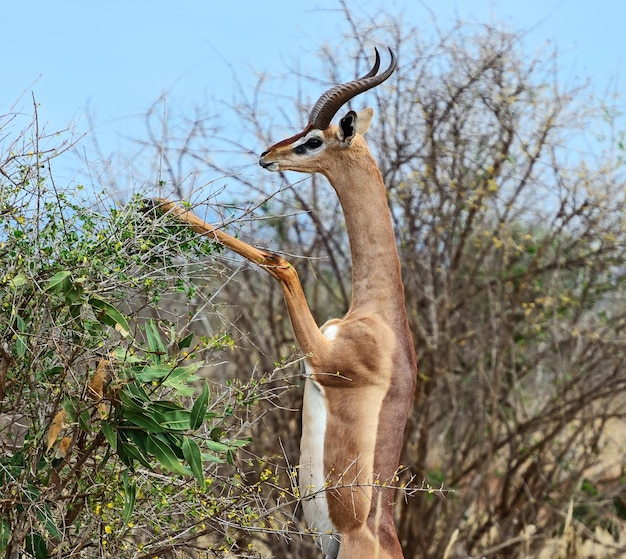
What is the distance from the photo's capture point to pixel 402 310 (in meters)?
3.19

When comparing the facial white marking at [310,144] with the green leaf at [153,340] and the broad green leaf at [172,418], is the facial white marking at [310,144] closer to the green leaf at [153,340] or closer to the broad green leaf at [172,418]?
the green leaf at [153,340]

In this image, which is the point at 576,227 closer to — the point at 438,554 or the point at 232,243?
the point at 438,554

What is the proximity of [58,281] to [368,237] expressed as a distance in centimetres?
113

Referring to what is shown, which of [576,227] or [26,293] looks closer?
[26,293]

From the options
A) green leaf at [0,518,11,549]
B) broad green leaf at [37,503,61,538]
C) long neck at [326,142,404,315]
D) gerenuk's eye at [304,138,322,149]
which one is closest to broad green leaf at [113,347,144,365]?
broad green leaf at [37,503,61,538]

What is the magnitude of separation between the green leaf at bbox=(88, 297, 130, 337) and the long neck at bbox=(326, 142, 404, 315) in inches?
35.3

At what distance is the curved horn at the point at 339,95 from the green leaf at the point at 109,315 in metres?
1.00

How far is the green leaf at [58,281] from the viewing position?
8.02 feet

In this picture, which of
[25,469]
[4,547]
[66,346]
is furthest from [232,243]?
[4,547]

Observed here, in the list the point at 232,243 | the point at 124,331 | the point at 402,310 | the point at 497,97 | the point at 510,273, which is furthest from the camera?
the point at 510,273

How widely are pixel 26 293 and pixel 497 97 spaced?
4.02m

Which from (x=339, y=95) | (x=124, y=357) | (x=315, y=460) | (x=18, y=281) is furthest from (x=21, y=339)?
(x=339, y=95)

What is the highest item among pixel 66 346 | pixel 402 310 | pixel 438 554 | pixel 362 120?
pixel 362 120

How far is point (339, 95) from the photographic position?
3105 millimetres
